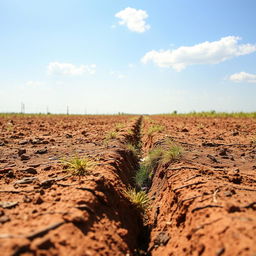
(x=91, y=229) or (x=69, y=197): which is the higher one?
(x=69, y=197)

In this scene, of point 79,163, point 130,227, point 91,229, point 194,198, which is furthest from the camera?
point 79,163

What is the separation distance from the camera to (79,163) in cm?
295

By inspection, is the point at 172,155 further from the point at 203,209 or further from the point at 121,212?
the point at 203,209

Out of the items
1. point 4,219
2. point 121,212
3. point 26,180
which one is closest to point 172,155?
point 121,212

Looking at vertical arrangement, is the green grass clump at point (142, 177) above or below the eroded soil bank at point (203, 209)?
below

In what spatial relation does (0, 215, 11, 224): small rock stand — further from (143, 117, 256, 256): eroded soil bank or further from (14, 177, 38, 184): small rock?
(143, 117, 256, 256): eroded soil bank

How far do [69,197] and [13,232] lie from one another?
0.66 metres

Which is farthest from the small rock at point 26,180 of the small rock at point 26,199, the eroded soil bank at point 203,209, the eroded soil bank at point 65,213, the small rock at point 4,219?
the eroded soil bank at point 203,209

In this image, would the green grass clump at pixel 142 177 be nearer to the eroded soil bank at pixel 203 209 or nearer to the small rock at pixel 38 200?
the eroded soil bank at pixel 203 209

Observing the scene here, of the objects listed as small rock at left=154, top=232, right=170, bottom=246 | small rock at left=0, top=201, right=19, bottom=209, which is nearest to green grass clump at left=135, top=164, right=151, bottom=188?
small rock at left=154, top=232, right=170, bottom=246

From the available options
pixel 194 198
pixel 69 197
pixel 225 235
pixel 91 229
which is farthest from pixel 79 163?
pixel 225 235

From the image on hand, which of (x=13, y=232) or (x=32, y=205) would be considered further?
(x=32, y=205)

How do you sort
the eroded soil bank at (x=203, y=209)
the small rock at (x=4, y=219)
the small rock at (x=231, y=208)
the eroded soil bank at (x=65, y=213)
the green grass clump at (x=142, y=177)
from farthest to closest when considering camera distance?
the green grass clump at (x=142, y=177)
the small rock at (x=231, y=208)
the small rock at (x=4, y=219)
the eroded soil bank at (x=203, y=209)
the eroded soil bank at (x=65, y=213)

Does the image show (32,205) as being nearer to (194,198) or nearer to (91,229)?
(91,229)
